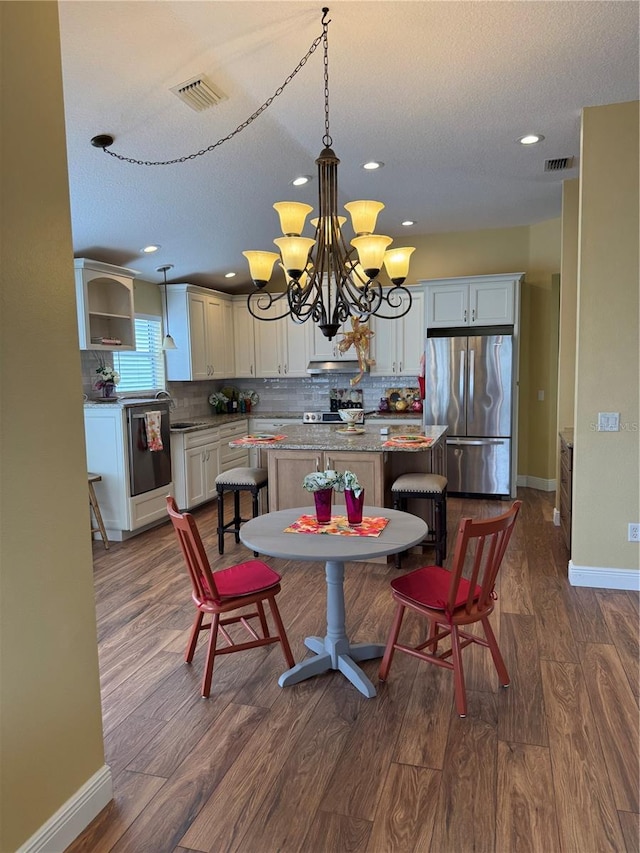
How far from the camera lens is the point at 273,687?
259 cm

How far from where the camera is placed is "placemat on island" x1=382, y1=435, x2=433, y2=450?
3955mm

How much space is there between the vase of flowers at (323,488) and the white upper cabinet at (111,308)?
308 cm

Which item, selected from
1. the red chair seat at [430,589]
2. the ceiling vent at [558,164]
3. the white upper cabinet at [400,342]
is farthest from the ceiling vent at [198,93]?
the white upper cabinet at [400,342]

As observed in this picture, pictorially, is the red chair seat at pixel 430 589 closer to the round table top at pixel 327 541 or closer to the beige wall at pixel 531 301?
the round table top at pixel 327 541

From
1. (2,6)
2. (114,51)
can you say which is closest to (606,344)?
(114,51)

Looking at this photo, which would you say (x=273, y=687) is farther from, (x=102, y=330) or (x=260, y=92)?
(x=102, y=330)

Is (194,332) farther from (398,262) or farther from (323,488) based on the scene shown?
(323,488)

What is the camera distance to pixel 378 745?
2180mm

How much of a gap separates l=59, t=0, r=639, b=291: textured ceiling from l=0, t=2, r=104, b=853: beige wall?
3.67 feet

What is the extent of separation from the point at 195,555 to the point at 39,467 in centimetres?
98

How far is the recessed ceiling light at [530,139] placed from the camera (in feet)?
12.5

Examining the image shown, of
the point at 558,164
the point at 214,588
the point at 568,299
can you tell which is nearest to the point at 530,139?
the point at 558,164

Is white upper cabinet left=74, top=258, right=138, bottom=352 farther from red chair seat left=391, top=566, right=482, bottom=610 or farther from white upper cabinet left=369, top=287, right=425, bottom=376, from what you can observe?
red chair seat left=391, top=566, right=482, bottom=610

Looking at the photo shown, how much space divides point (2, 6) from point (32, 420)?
1119 millimetres
